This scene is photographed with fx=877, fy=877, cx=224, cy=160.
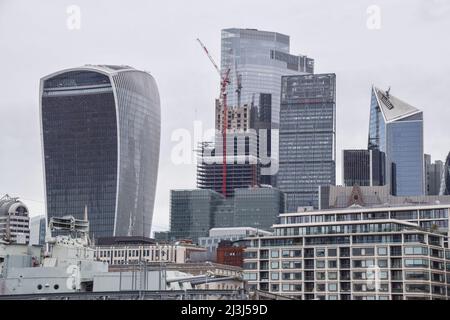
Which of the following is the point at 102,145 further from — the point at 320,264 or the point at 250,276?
the point at 320,264

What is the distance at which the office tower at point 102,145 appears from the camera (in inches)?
7229

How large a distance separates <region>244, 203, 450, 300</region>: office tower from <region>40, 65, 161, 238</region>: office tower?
99699 mm

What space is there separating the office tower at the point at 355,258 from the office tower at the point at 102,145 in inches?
3925

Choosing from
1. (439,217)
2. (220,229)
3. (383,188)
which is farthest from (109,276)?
(220,229)

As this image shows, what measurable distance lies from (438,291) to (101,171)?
4751 inches

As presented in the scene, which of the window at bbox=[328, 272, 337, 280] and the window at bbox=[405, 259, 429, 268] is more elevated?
the window at bbox=[405, 259, 429, 268]

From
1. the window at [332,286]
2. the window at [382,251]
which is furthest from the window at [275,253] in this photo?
the window at [382,251]

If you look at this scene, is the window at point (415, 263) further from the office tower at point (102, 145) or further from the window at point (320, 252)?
the office tower at point (102, 145)

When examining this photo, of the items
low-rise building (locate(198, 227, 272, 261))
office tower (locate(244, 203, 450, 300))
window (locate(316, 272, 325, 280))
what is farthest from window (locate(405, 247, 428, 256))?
low-rise building (locate(198, 227, 272, 261))

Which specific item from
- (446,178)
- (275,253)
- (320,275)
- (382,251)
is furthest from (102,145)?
(382,251)

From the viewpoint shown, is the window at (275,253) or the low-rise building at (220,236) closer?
the window at (275,253)

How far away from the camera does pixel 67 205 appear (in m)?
188

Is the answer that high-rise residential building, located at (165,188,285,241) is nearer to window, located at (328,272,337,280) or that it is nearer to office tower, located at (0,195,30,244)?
office tower, located at (0,195,30,244)

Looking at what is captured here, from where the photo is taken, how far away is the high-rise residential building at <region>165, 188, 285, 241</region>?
182m
